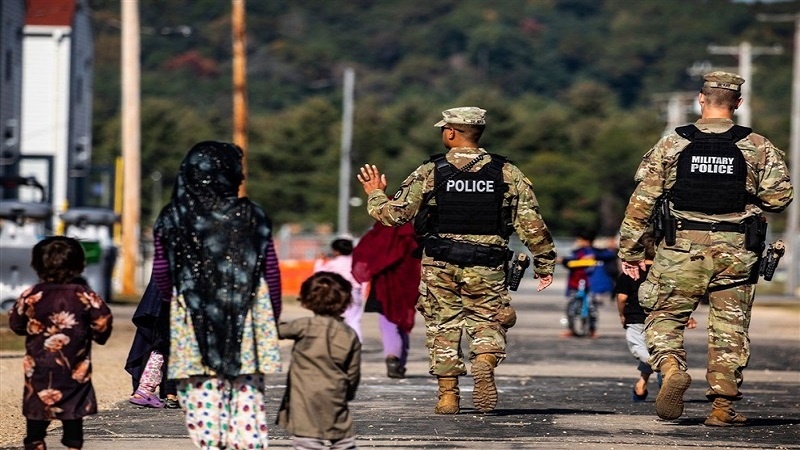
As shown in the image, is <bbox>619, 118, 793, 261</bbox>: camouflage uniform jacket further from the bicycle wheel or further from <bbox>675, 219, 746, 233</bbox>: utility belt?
the bicycle wheel

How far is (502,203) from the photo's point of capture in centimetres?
1245

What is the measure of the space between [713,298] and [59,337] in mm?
4544

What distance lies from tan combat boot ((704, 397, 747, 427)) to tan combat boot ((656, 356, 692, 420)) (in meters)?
0.59

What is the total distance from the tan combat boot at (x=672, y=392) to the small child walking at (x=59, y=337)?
12.4ft

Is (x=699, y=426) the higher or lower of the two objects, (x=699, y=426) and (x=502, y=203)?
the lower

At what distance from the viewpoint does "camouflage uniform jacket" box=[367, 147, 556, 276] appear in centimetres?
1241

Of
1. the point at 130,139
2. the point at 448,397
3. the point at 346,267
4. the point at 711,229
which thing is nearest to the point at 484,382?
the point at 448,397

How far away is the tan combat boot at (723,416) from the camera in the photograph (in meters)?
12.0

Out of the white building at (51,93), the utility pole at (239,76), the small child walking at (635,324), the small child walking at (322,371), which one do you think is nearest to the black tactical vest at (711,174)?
the small child walking at (635,324)

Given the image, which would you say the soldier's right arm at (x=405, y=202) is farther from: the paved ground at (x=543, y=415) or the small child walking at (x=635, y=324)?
the small child walking at (x=635, y=324)

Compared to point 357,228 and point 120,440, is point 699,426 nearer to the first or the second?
point 120,440

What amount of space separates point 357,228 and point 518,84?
89.7 m

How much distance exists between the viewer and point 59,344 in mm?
9016

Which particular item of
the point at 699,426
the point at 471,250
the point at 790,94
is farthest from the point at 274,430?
the point at 790,94
